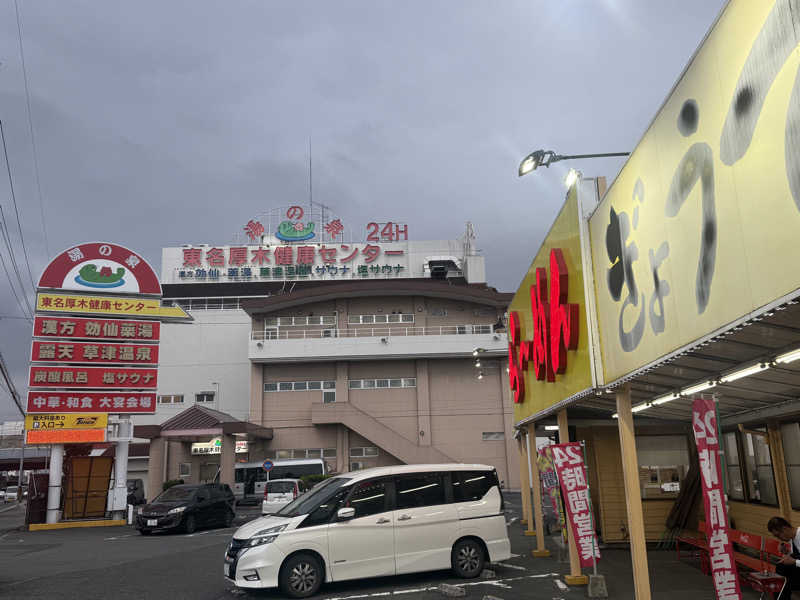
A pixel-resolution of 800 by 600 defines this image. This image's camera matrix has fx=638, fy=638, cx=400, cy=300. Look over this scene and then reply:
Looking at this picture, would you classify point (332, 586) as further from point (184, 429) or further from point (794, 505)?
point (184, 429)

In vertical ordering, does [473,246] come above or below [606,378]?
above

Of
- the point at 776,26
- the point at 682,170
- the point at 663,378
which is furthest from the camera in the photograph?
the point at 663,378

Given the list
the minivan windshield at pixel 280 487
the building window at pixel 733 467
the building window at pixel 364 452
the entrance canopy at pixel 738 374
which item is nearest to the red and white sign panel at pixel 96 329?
the minivan windshield at pixel 280 487

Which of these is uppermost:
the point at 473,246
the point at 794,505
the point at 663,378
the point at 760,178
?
the point at 473,246

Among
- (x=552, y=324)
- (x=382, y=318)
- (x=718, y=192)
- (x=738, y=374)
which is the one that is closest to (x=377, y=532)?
(x=552, y=324)

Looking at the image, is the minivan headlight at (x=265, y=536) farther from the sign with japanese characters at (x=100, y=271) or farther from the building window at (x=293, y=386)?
the building window at (x=293, y=386)

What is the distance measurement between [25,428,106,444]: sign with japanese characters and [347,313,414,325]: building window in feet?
64.0

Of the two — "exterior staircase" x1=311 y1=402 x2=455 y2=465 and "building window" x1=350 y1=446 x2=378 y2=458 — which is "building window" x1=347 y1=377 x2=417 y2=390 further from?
"building window" x1=350 y1=446 x2=378 y2=458

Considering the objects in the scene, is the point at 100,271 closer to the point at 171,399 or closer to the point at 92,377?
the point at 92,377

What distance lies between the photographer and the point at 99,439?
23531 mm

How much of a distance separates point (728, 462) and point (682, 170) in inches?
367

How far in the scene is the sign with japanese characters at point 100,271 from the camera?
23750mm

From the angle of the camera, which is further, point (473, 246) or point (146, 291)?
point (473, 246)

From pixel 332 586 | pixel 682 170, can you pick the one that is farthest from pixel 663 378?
pixel 332 586
